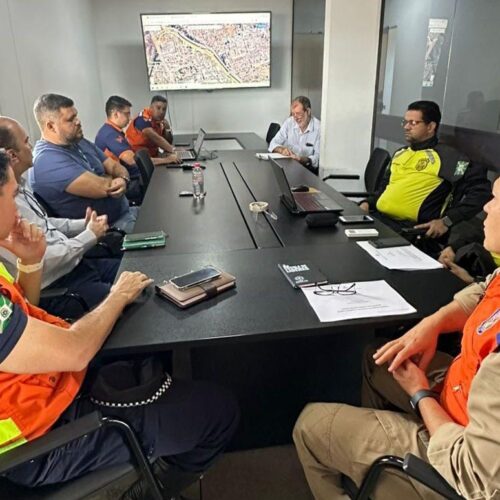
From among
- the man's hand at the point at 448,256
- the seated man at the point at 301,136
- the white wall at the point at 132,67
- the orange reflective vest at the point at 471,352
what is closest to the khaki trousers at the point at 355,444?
the orange reflective vest at the point at 471,352

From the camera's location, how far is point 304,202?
230cm

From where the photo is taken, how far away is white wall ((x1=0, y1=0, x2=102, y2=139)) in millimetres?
2768

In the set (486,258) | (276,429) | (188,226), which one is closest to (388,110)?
(486,258)

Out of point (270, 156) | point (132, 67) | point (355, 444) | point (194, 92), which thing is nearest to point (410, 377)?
point (355, 444)

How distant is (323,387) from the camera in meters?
1.75

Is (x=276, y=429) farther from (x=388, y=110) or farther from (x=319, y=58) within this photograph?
(x=319, y=58)

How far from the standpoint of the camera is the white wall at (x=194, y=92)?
6.23 metres

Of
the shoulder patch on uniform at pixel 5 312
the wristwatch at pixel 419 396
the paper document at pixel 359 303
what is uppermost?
the shoulder patch on uniform at pixel 5 312

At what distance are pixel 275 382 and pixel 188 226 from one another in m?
0.86

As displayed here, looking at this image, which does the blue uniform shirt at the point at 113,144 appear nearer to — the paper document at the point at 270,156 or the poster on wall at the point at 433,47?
the paper document at the point at 270,156

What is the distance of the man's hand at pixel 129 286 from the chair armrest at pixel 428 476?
33.6 inches

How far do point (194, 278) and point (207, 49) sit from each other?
5.74m

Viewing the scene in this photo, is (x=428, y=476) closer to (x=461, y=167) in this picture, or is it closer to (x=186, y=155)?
(x=461, y=167)

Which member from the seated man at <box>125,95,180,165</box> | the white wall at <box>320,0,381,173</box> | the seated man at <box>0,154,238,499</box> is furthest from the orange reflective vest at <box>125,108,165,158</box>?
the seated man at <box>0,154,238,499</box>
